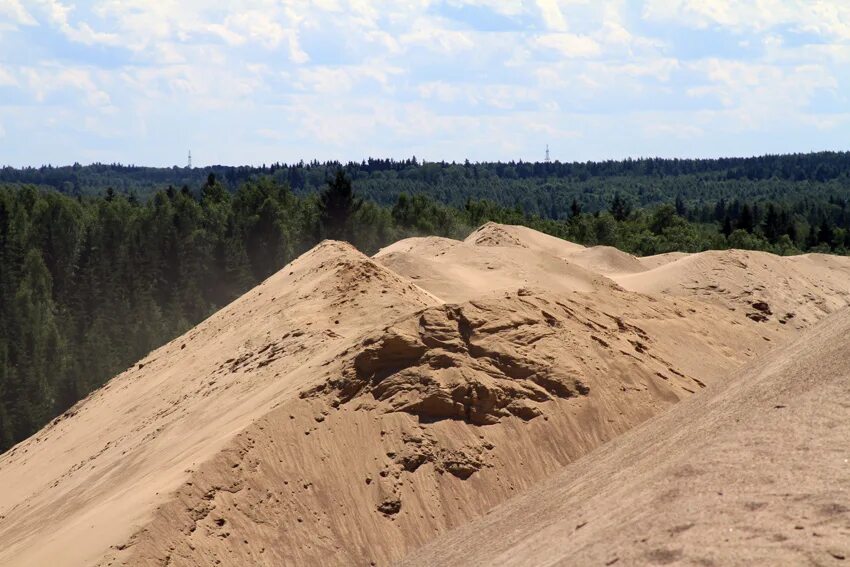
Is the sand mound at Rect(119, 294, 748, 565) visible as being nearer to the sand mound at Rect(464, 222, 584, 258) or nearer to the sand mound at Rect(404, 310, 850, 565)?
the sand mound at Rect(404, 310, 850, 565)

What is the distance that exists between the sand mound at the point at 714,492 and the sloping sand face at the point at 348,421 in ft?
3.34

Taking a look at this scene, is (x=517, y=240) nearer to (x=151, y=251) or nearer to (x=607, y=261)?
(x=607, y=261)

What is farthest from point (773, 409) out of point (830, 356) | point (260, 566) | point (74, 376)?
point (74, 376)

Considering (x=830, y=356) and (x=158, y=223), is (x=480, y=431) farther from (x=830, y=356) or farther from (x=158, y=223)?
(x=158, y=223)

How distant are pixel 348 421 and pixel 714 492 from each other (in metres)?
7.11

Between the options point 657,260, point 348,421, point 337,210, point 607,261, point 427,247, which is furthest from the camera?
point 337,210

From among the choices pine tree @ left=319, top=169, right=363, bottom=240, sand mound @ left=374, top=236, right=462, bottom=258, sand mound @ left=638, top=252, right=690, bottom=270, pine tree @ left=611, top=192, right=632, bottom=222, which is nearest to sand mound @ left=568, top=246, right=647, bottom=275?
sand mound @ left=638, top=252, right=690, bottom=270

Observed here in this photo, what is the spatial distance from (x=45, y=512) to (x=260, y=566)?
19.5 feet

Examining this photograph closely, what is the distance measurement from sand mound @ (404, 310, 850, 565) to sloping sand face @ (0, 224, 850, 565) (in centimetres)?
102

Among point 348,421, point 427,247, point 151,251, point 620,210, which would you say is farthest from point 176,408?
point 620,210

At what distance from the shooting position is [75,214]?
236 feet

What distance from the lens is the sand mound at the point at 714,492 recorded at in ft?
31.5

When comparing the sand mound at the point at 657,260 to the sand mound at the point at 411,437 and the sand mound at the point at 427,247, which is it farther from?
the sand mound at the point at 411,437

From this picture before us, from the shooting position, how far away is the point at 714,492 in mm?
10766
